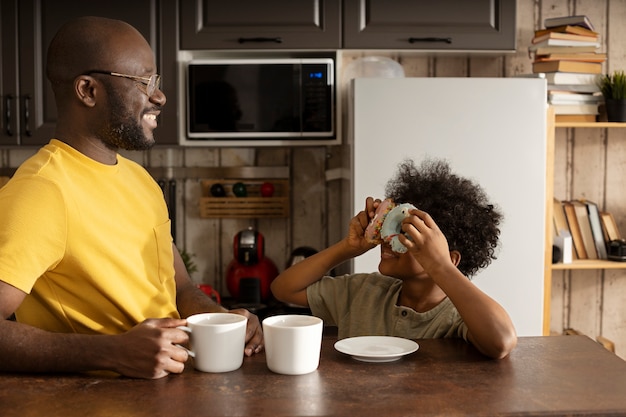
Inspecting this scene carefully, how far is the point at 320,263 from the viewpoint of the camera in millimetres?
1745

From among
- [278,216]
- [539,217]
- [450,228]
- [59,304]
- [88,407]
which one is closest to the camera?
[88,407]

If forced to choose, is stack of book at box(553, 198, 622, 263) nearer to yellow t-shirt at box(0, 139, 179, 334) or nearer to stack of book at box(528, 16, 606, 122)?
stack of book at box(528, 16, 606, 122)

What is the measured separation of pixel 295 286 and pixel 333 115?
51.7 inches

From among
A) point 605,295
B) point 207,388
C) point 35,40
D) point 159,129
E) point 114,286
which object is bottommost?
point 605,295

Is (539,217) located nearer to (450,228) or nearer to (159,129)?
(450,228)

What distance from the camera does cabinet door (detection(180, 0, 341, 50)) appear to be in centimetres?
293

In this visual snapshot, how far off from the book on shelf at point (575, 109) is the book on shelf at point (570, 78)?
9 cm

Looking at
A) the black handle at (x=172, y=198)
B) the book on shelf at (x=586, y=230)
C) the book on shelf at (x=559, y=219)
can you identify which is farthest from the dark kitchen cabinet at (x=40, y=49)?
the book on shelf at (x=586, y=230)

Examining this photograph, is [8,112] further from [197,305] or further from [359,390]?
[359,390]

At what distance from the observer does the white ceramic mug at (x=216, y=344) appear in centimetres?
114

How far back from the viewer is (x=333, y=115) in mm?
2973

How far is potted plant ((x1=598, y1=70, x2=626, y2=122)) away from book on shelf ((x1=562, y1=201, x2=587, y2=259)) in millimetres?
394

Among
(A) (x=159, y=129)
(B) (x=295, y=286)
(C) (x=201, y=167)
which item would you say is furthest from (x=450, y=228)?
(C) (x=201, y=167)

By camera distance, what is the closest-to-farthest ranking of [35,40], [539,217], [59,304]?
[59,304]
[539,217]
[35,40]
